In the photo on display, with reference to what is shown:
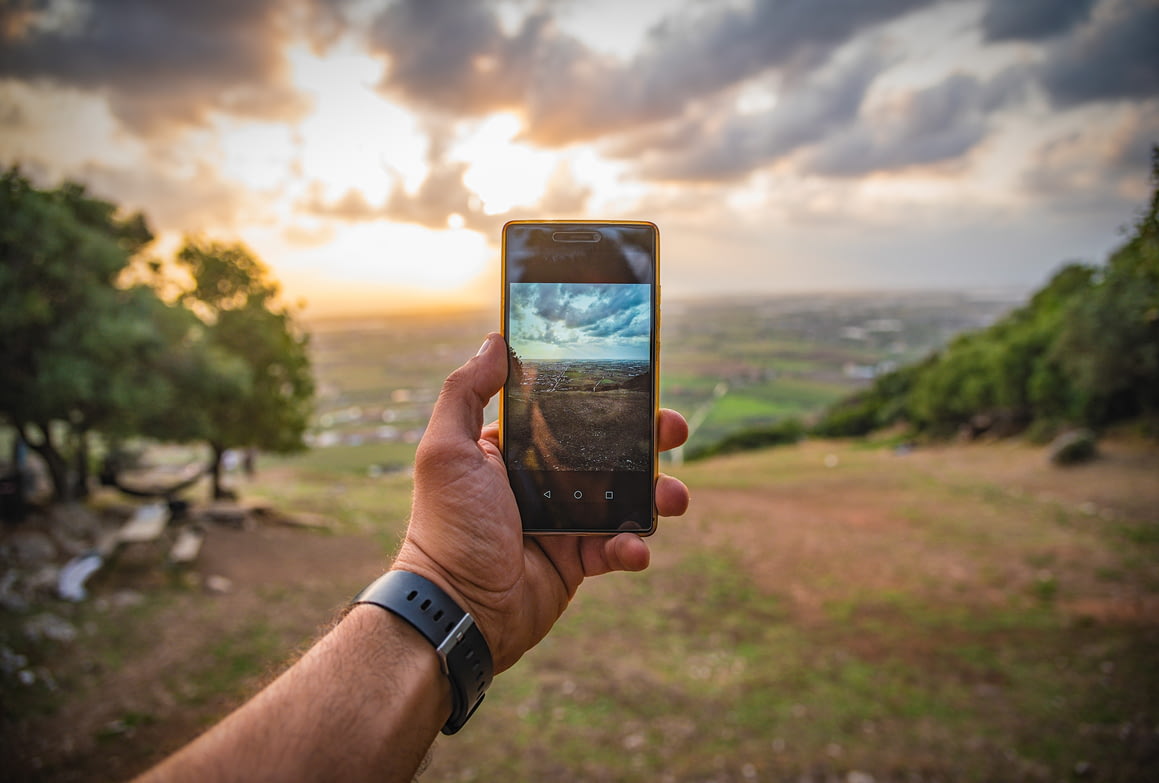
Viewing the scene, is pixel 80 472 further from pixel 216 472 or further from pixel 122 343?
pixel 122 343

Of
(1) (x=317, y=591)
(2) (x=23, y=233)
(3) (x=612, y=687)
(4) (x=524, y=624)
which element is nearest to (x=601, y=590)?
(3) (x=612, y=687)

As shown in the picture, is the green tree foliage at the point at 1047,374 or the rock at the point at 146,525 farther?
the green tree foliage at the point at 1047,374

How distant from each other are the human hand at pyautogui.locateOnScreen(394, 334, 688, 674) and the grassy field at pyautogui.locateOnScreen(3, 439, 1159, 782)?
29.1 inches

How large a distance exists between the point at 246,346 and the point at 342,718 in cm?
1930

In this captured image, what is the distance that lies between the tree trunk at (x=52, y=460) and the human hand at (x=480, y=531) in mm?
16841

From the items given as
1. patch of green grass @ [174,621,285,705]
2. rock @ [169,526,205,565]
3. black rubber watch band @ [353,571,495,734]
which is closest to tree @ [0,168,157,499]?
rock @ [169,526,205,565]

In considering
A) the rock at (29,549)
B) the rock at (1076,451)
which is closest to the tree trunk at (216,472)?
the rock at (29,549)

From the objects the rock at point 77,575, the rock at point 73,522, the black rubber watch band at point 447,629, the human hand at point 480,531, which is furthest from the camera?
the rock at point 73,522

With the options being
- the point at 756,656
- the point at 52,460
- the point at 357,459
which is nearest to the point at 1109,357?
the point at 756,656

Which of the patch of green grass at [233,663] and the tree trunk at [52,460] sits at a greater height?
the tree trunk at [52,460]

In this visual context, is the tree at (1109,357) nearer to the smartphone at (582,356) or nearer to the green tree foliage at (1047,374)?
the green tree foliage at (1047,374)

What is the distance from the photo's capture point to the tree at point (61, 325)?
12.6m

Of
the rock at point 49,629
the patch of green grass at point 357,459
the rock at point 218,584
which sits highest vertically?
the rock at point 49,629

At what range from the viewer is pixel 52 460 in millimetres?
15188
